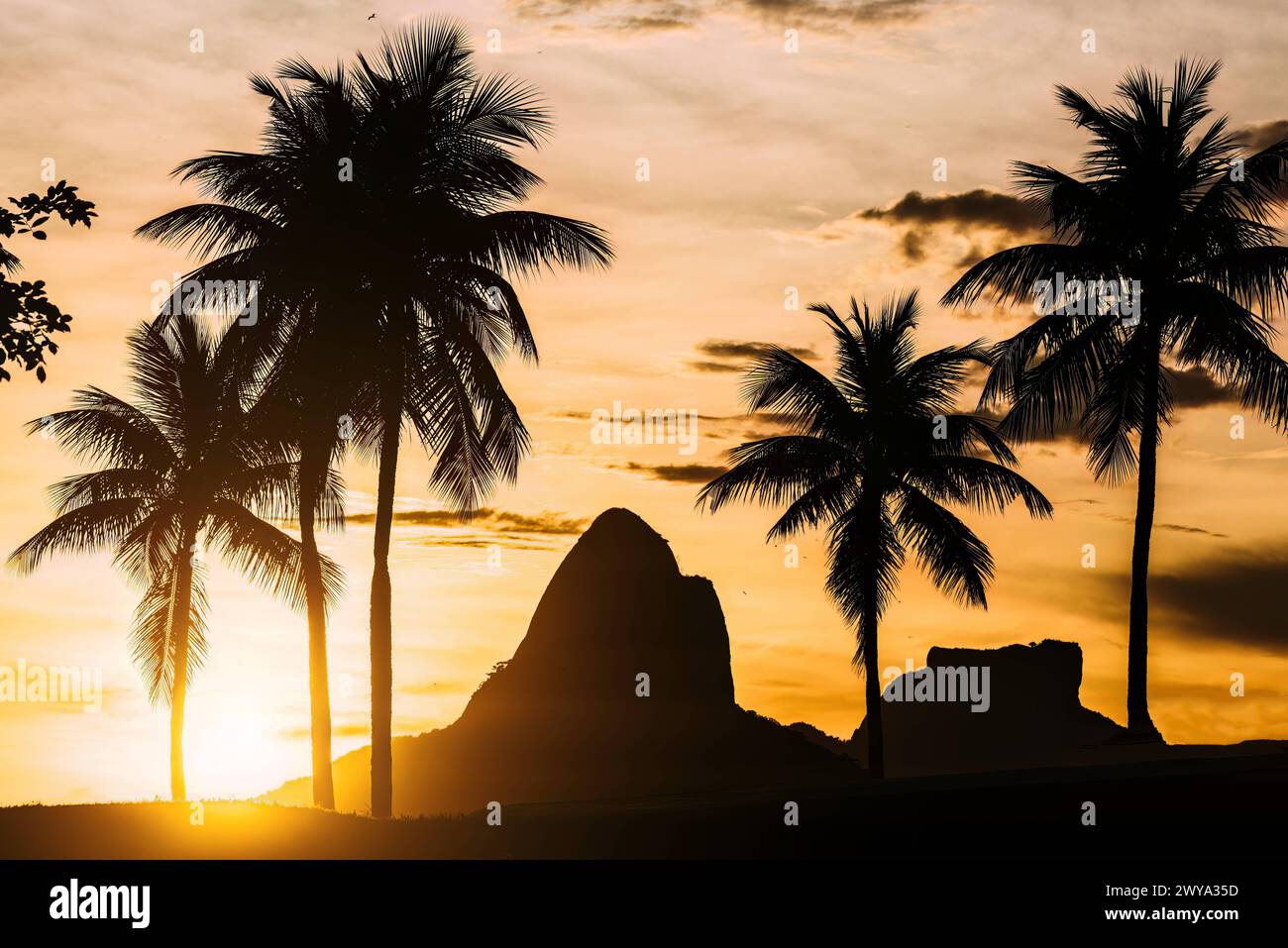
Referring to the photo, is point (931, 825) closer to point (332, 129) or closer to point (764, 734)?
point (332, 129)

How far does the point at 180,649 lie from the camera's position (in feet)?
110

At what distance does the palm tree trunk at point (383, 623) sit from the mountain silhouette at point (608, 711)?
9547cm

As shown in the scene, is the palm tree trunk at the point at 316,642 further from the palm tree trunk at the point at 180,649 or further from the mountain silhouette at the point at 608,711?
the mountain silhouette at the point at 608,711

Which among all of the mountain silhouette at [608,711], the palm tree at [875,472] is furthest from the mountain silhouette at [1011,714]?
the palm tree at [875,472]

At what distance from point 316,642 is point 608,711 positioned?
106 meters

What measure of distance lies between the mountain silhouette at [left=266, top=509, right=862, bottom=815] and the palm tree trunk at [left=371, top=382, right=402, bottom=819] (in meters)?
95.5

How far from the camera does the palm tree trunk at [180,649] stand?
33.3 meters

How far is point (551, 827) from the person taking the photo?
21781mm

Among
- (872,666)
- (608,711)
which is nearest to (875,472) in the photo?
(872,666)

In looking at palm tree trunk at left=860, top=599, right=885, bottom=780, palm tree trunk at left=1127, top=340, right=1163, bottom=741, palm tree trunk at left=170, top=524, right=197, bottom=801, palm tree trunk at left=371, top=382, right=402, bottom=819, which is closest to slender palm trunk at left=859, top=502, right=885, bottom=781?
palm tree trunk at left=860, top=599, right=885, bottom=780
